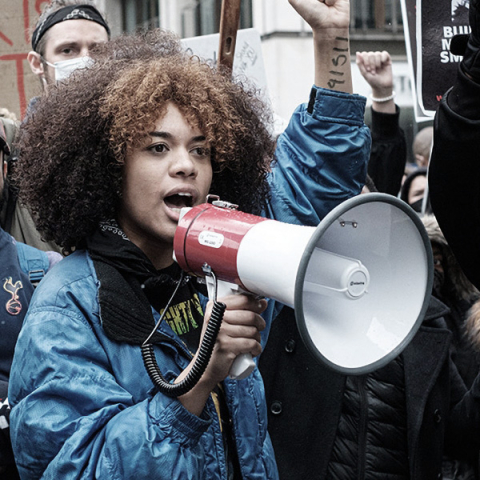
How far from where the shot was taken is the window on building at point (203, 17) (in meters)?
13.0

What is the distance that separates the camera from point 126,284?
1.87 metres

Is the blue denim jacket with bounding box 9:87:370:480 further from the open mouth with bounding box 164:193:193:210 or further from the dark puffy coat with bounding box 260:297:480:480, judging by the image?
the dark puffy coat with bounding box 260:297:480:480

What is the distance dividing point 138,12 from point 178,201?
42.8 ft

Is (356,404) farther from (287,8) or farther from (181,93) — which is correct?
(287,8)

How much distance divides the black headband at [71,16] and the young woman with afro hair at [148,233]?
1364mm

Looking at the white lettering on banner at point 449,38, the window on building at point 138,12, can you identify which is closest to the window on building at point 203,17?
the window on building at point 138,12

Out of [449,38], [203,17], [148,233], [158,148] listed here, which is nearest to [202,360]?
[148,233]

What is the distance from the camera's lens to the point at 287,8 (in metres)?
11.8

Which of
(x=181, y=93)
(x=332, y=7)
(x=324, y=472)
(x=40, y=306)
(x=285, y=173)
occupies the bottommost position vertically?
(x=324, y=472)

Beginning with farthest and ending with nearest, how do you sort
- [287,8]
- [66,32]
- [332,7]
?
[287,8], [66,32], [332,7]

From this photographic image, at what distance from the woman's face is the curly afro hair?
3cm

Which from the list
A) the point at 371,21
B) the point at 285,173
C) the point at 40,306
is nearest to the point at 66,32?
the point at 285,173

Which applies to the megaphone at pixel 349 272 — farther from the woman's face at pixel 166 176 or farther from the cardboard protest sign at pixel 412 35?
the cardboard protest sign at pixel 412 35

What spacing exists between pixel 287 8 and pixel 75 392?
35.6 feet
